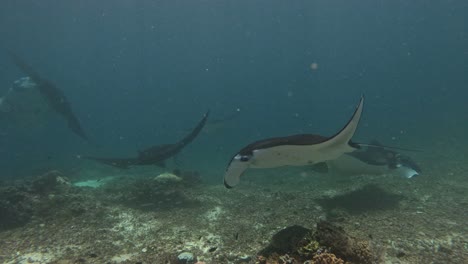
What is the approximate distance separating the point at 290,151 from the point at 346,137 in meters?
0.83

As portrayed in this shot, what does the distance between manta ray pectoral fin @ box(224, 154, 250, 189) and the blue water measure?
41.8 ft

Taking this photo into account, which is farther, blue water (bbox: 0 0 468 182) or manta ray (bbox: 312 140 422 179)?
blue water (bbox: 0 0 468 182)

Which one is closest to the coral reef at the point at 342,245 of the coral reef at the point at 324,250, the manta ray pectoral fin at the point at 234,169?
the coral reef at the point at 324,250

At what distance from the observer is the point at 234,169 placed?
4.41 metres

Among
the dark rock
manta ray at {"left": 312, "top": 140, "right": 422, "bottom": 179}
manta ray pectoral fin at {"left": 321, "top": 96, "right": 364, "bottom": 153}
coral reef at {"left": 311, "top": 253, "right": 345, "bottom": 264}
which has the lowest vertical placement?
manta ray at {"left": 312, "top": 140, "right": 422, "bottom": 179}

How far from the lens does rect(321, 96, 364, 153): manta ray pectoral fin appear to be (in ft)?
11.6

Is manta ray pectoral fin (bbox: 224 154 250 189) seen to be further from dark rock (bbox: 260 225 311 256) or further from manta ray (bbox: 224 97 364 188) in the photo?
dark rock (bbox: 260 225 311 256)

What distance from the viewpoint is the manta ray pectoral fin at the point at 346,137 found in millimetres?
3523

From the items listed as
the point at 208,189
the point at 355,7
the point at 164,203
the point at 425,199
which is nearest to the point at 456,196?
the point at 425,199

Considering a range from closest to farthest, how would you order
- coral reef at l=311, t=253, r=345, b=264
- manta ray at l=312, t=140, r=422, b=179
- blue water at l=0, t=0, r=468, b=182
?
coral reef at l=311, t=253, r=345, b=264 → manta ray at l=312, t=140, r=422, b=179 → blue water at l=0, t=0, r=468, b=182

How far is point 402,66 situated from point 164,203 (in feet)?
589

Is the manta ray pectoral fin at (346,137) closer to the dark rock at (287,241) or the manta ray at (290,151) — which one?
the manta ray at (290,151)

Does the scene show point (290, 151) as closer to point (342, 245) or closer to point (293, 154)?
point (293, 154)

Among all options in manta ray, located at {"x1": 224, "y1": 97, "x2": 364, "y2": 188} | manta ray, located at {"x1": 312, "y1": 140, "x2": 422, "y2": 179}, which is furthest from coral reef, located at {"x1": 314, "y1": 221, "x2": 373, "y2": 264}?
manta ray, located at {"x1": 312, "y1": 140, "x2": 422, "y2": 179}
